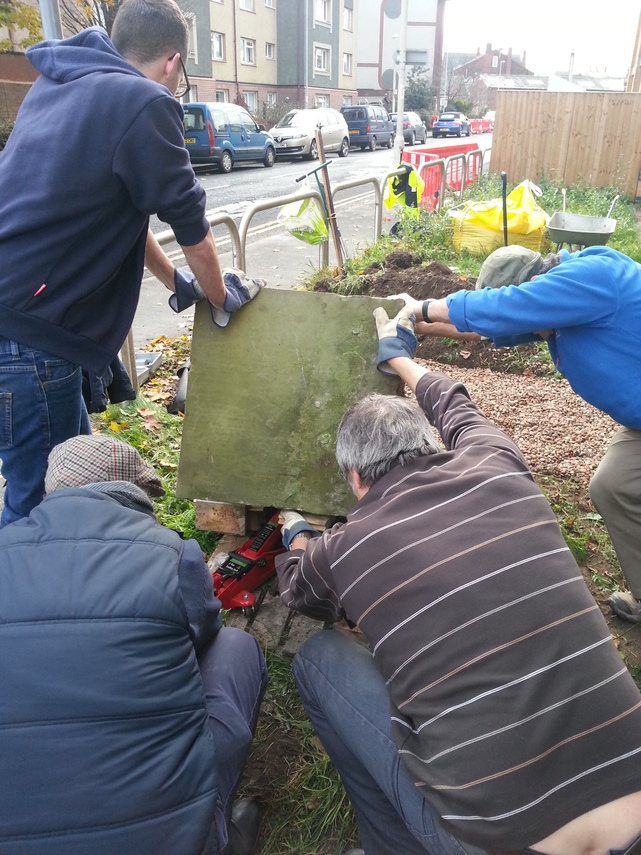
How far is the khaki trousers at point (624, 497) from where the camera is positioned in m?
2.61

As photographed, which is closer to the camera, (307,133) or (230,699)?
(230,699)

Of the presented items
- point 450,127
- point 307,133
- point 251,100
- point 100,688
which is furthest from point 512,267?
point 450,127

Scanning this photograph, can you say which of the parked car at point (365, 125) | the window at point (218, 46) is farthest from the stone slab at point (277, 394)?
the window at point (218, 46)

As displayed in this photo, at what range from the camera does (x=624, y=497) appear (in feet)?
8.63

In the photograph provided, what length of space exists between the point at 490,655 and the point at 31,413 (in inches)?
62.6

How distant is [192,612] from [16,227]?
132 cm

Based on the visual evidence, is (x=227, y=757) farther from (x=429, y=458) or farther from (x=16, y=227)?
(x=16, y=227)

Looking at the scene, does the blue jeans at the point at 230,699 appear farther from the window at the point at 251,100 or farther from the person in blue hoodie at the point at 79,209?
the window at the point at 251,100

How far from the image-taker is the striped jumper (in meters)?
1.36

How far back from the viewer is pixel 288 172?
20297 millimetres

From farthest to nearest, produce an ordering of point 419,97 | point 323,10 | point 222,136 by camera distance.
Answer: point 419,97 → point 323,10 → point 222,136

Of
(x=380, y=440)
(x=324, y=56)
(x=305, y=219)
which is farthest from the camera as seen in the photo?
(x=324, y=56)

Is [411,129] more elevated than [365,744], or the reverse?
[411,129]

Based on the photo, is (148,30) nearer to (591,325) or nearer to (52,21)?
(591,325)
